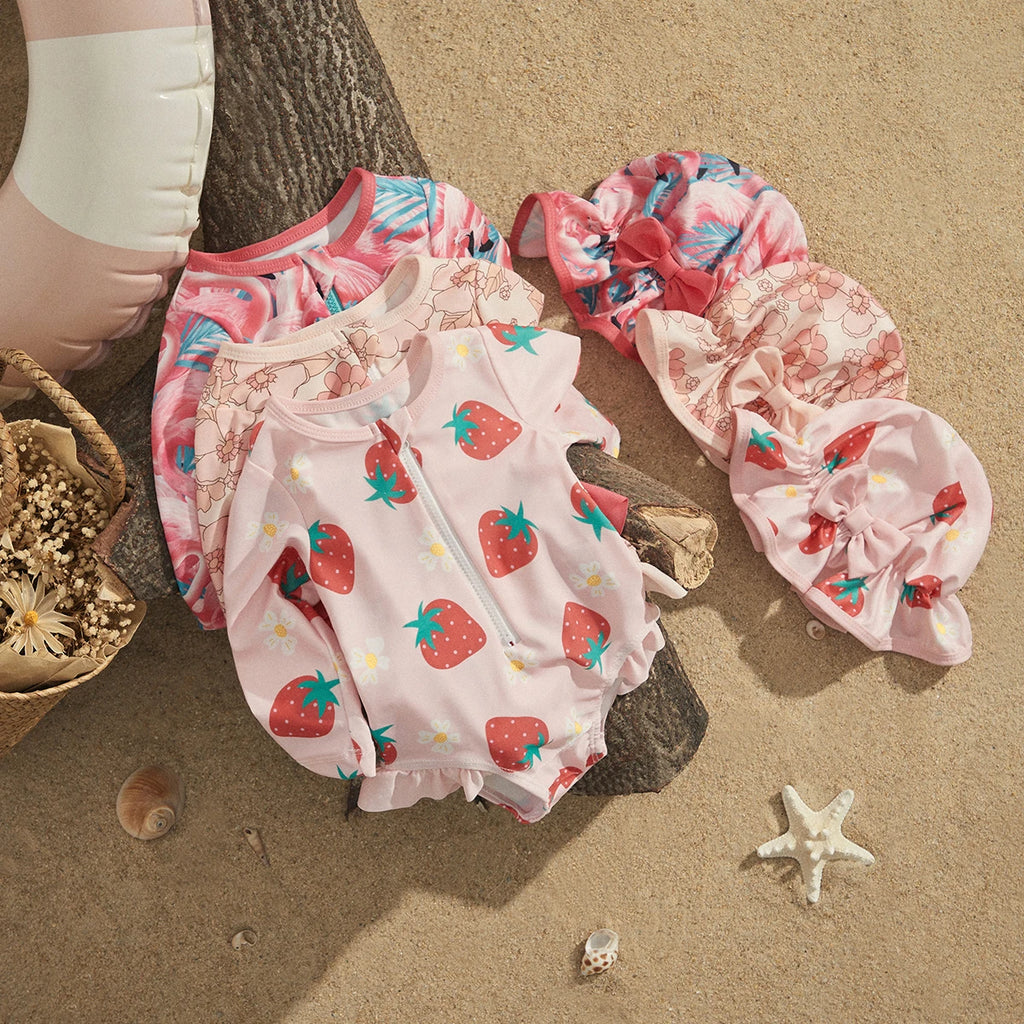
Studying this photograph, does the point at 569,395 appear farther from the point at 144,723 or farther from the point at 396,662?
the point at 144,723

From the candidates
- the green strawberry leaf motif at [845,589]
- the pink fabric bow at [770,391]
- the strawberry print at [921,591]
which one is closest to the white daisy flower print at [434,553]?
the pink fabric bow at [770,391]

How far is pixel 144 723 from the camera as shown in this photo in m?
1.76

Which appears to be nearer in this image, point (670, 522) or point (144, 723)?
point (670, 522)

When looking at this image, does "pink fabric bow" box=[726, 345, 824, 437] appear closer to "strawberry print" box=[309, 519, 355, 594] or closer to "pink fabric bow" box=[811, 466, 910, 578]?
"pink fabric bow" box=[811, 466, 910, 578]

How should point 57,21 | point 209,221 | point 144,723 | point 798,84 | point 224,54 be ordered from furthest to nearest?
point 798,84 → point 144,723 → point 209,221 → point 224,54 → point 57,21

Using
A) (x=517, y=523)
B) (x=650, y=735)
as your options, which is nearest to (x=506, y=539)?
(x=517, y=523)

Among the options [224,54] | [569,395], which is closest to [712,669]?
[569,395]

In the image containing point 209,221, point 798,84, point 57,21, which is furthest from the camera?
point 798,84

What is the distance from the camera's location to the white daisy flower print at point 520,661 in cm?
143

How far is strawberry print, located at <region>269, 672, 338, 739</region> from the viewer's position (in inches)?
54.6

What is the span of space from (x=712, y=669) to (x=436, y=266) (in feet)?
3.32

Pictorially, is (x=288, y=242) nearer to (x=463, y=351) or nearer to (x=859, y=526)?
(x=463, y=351)

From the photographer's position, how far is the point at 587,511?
1.40 m

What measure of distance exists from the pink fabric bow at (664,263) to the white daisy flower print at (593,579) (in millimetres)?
676
